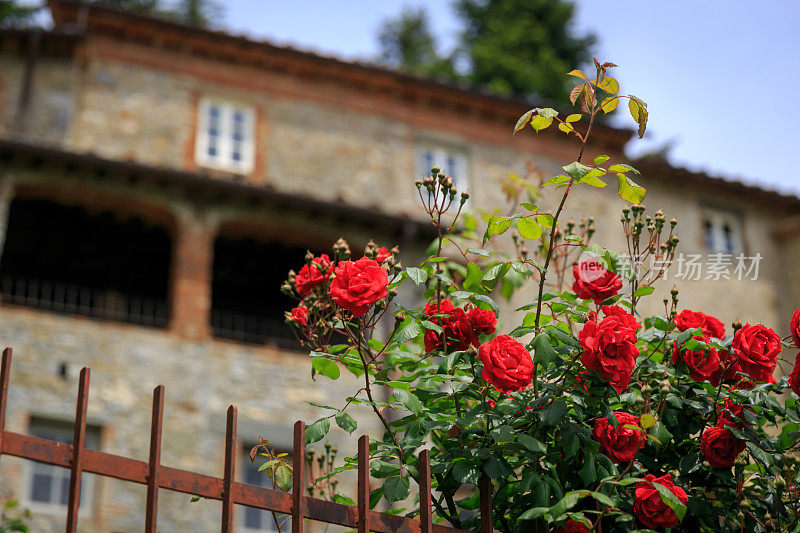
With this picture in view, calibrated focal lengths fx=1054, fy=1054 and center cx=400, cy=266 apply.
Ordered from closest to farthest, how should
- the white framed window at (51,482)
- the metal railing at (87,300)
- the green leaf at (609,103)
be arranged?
the green leaf at (609,103) < the white framed window at (51,482) < the metal railing at (87,300)

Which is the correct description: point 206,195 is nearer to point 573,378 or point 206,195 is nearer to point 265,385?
point 265,385

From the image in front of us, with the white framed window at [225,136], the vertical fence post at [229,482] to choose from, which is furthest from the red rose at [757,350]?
the white framed window at [225,136]

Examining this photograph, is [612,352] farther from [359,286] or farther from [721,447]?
[359,286]

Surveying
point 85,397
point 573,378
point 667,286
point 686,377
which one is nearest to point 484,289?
point 573,378

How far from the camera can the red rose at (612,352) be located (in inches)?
128

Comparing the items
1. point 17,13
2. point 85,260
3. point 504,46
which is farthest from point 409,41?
point 85,260

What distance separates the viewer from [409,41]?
3225 centimetres

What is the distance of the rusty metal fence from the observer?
110 inches

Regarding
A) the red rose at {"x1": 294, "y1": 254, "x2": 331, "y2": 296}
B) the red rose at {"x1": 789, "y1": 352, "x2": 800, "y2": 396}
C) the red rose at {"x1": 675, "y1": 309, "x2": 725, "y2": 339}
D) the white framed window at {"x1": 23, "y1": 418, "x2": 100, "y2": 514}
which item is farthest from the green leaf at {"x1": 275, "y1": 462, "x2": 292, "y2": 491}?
the white framed window at {"x1": 23, "y1": 418, "x2": 100, "y2": 514}

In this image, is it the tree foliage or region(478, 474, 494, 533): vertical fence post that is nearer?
region(478, 474, 494, 533): vertical fence post

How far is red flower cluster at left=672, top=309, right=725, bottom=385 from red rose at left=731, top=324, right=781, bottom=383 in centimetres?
9

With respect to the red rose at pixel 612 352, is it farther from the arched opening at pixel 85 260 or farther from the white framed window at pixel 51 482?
the arched opening at pixel 85 260

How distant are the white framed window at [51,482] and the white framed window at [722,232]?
12.5 metres

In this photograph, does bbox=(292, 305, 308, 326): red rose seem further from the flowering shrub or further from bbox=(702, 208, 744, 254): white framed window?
bbox=(702, 208, 744, 254): white framed window
